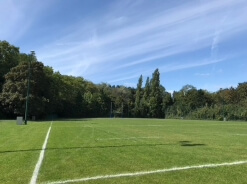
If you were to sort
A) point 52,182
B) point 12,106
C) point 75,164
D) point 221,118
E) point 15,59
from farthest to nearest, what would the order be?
1. point 221,118
2. point 15,59
3. point 12,106
4. point 75,164
5. point 52,182

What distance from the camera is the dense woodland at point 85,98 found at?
66613 mm

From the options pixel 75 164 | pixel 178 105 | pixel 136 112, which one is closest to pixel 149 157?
pixel 75 164

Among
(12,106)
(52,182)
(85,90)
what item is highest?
(85,90)

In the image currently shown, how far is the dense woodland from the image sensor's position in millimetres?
66613

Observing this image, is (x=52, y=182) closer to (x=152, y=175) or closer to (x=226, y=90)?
(x=152, y=175)

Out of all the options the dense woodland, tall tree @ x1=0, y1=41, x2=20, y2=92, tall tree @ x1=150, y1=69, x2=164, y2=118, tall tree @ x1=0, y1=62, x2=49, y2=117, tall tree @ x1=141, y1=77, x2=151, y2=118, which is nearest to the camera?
tall tree @ x1=0, y1=62, x2=49, y2=117

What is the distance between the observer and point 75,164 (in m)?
9.53

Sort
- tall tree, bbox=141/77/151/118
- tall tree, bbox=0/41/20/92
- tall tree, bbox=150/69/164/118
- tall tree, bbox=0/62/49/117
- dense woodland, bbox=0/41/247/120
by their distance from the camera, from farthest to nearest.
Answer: tall tree, bbox=141/77/151/118 < tall tree, bbox=150/69/164/118 < tall tree, bbox=0/41/20/92 < dense woodland, bbox=0/41/247/120 < tall tree, bbox=0/62/49/117

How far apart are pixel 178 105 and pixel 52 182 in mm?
105784

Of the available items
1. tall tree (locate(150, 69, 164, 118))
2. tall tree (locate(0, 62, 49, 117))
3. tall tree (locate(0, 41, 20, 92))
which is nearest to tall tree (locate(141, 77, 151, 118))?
tall tree (locate(150, 69, 164, 118))

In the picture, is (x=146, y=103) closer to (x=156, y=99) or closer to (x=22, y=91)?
(x=156, y=99)

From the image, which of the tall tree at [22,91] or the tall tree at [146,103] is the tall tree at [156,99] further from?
the tall tree at [22,91]

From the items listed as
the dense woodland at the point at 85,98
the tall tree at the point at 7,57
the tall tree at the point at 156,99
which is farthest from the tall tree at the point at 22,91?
the tall tree at the point at 156,99

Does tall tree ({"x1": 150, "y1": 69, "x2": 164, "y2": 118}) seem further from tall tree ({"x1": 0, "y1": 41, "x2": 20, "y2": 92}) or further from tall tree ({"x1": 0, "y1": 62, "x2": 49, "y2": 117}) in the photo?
tall tree ({"x1": 0, "y1": 62, "x2": 49, "y2": 117})
